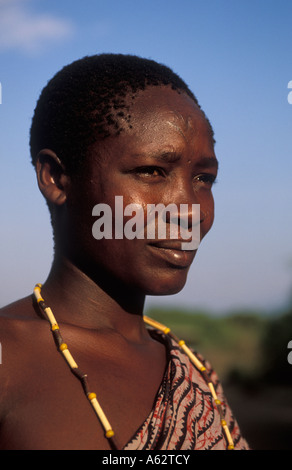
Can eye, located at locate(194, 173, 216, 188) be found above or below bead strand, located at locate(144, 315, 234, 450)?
above

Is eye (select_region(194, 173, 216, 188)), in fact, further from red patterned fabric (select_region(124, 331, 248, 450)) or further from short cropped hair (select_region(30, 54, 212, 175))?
red patterned fabric (select_region(124, 331, 248, 450))

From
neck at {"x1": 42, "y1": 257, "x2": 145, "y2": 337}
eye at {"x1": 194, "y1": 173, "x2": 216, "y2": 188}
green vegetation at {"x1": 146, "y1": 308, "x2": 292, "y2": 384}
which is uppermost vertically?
eye at {"x1": 194, "y1": 173, "x2": 216, "y2": 188}

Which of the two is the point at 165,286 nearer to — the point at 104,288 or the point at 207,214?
the point at 104,288

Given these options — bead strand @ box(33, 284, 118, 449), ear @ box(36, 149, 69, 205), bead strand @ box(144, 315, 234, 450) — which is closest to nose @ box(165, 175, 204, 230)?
ear @ box(36, 149, 69, 205)

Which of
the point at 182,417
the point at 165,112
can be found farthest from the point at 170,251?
the point at 182,417

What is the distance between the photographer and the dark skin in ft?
7.16

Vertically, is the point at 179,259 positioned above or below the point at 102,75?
below

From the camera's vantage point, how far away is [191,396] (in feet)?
8.91

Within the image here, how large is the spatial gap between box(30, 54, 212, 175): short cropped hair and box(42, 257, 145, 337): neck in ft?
1.60

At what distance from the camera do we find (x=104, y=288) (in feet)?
8.64

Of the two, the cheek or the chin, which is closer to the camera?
the chin

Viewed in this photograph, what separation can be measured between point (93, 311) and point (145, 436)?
621 mm
